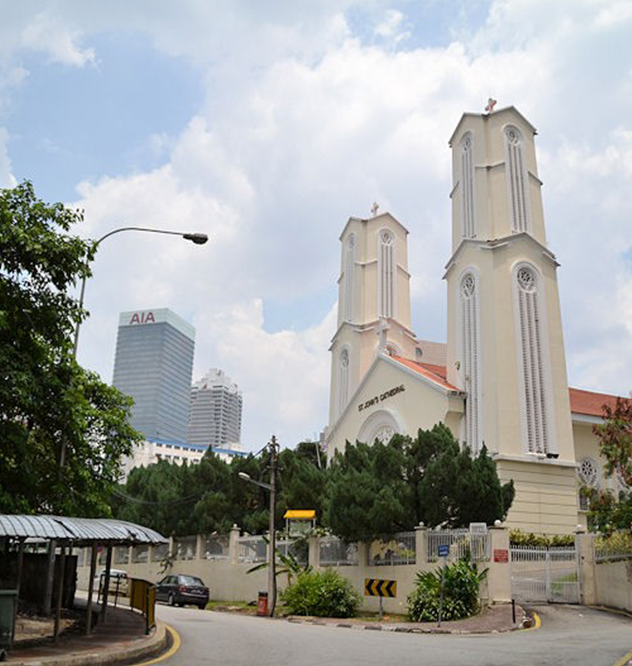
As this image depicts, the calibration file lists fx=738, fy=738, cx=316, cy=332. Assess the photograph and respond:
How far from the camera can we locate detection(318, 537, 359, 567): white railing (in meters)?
25.8

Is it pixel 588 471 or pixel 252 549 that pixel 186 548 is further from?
pixel 588 471

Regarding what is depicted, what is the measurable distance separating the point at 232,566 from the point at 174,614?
31.5ft

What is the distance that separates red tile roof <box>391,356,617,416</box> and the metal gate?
Answer: 1229cm

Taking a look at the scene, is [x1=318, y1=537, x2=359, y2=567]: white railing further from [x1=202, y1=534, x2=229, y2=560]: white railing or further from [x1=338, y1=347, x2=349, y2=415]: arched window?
[x1=338, y1=347, x2=349, y2=415]: arched window

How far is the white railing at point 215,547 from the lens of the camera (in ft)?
107

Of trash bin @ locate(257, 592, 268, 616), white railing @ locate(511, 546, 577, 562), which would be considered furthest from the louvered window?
trash bin @ locate(257, 592, 268, 616)

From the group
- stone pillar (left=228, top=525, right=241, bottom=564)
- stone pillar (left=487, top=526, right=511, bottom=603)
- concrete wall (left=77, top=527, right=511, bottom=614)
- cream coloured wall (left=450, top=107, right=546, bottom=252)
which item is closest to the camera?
stone pillar (left=487, top=526, right=511, bottom=603)

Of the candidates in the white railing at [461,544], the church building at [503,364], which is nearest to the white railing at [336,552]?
the white railing at [461,544]

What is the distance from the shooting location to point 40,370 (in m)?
14.2

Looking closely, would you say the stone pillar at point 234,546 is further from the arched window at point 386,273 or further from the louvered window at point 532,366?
the arched window at point 386,273

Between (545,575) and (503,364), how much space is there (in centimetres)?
1220

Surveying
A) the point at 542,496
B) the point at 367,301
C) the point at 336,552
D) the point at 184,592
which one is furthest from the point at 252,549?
the point at 367,301

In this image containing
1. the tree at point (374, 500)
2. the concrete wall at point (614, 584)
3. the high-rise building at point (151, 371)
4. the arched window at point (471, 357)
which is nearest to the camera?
the concrete wall at point (614, 584)

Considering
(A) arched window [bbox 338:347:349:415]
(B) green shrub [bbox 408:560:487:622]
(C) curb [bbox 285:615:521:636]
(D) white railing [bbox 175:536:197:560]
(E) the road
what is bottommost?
(C) curb [bbox 285:615:521:636]
